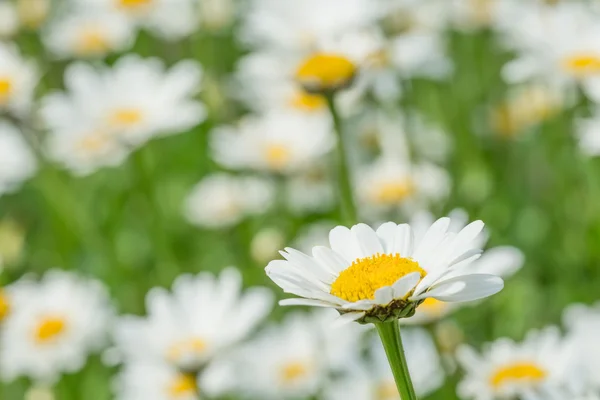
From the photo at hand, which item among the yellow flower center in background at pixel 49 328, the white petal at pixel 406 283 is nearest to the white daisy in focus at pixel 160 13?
the yellow flower center in background at pixel 49 328

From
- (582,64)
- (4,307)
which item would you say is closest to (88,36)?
(4,307)

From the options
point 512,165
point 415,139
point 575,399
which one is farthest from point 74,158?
point 575,399

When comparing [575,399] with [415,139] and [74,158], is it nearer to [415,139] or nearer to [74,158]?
[415,139]

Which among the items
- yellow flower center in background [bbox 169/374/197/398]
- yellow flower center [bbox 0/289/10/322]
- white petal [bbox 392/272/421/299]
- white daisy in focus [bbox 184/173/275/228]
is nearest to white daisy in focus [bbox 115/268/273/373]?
yellow flower center in background [bbox 169/374/197/398]

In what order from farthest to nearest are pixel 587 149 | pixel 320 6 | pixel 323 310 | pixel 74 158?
pixel 74 158 → pixel 320 6 → pixel 323 310 → pixel 587 149

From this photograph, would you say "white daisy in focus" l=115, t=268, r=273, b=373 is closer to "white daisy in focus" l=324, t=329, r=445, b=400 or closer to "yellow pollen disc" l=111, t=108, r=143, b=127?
"white daisy in focus" l=324, t=329, r=445, b=400

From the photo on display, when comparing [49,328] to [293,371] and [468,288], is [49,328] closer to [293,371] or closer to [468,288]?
[293,371]

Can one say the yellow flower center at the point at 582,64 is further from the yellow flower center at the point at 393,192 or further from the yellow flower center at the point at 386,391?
the yellow flower center at the point at 386,391
